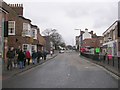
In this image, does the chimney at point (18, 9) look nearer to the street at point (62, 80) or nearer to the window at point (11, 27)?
the window at point (11, 27)

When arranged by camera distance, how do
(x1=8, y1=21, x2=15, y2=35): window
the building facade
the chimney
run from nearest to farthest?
the building facade < (x1=8, y1=21, x2=15, y2=35): window < the chimney

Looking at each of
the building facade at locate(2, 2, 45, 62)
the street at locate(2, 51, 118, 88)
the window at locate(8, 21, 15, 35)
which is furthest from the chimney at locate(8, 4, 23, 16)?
the street at locate(2, 51, 118, 88)

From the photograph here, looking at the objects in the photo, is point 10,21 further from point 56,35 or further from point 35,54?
point 56,35

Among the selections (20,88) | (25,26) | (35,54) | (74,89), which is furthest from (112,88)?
(25,26)

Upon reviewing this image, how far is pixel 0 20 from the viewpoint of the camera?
76.6 ft

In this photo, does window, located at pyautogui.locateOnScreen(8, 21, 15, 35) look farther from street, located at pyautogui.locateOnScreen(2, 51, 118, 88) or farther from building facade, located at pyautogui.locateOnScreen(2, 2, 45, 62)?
street, located at pyautogui.locateOnScreen(2, 51, 118, 88)

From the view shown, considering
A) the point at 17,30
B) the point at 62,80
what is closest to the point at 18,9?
the point at 17,30

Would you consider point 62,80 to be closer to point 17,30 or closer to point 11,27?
point 11,27

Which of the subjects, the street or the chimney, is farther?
the chimney

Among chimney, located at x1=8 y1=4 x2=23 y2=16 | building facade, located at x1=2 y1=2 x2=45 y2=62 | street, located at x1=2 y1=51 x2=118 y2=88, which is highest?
chimney, located at x1=8 y1=4 x2=23 y2=16

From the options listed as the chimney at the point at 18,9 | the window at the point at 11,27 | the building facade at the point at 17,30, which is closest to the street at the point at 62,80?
the building facade at the point at 17,30

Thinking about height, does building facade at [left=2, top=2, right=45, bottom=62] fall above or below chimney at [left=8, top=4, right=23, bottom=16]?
below

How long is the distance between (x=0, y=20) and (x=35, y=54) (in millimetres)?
8259

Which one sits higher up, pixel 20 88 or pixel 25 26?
pixel 25 26
